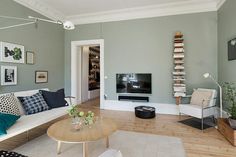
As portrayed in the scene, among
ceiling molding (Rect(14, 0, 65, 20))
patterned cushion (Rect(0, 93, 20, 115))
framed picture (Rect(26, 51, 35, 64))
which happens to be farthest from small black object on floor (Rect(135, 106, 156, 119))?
ceiling molding (Rect(14, 0, 65, 20))

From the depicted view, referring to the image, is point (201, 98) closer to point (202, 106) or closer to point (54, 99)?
point (202, 106)

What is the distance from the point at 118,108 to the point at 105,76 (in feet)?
3.82

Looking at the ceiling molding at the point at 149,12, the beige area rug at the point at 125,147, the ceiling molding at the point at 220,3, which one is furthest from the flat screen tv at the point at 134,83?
the ceiling molding at the point at 220,3

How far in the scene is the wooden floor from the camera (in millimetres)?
2398

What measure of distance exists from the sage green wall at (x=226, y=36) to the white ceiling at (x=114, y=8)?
0.37 meters

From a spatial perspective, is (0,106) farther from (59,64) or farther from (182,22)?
(182,22)

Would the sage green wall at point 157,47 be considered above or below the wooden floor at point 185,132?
above

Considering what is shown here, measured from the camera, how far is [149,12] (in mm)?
4699

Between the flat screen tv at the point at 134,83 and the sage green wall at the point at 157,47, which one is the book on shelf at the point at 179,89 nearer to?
the sage green wall at the point at 157,47

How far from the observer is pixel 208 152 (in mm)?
2365

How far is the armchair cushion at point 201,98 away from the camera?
11.9 feet

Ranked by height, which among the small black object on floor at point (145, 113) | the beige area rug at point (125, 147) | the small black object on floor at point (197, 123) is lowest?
the beige area rug at point (125, 147)

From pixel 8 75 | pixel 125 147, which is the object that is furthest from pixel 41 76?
pixel 125 147

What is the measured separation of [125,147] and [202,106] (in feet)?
6.92
